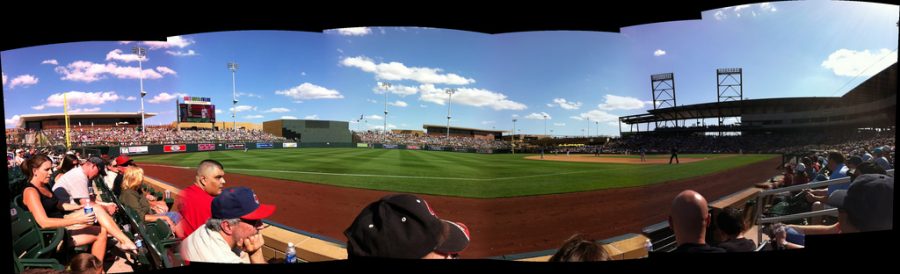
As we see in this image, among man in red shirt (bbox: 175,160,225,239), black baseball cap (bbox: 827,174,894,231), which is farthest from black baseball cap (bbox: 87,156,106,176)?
black baseball cap (bbox: 827,174,894,231)

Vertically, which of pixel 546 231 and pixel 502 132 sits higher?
pixel 502 132

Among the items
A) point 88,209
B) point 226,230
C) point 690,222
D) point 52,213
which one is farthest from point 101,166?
point 690,222

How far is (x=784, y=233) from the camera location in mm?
2350

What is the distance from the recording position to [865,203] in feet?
7.36

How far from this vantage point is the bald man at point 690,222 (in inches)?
61.6

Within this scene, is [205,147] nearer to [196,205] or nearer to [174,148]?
[174,148]

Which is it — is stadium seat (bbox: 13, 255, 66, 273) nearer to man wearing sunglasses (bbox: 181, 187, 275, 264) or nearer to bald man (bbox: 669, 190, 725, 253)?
man wearing sunglasses (bbox: 181, 187, 275, 264)

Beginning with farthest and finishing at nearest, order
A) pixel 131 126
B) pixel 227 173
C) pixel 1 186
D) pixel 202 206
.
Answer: pixel 227 173 < pixel 131 126 < pixel 202 206 < pixel 1 186

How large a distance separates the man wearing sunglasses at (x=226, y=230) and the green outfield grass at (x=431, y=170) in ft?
10.3

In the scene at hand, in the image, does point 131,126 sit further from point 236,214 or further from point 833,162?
point 833,162

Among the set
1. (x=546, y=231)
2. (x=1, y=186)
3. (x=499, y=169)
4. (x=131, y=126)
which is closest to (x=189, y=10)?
(x=1, y=186)

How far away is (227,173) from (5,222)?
3.71 m

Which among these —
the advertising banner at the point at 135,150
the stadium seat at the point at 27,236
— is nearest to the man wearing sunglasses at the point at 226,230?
the stadium seat at the point at 27,236

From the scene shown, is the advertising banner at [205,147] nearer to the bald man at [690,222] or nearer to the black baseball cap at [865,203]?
the bald man at [690,222]
